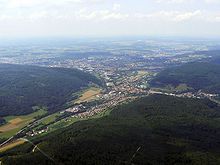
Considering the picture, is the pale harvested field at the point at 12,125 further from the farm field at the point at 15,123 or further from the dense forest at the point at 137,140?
the dense forest at the point at 137,140

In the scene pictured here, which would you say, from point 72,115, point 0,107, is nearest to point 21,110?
point 0,107

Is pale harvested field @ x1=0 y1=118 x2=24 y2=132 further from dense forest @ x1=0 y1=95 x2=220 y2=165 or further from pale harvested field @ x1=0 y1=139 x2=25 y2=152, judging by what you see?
dense forest @ x1=0 y1=95 x2=220 y2=165

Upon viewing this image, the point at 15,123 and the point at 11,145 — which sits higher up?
the point at 11,145

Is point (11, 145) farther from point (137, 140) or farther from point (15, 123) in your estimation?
point (137, 140)

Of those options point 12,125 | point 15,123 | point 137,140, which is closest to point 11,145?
point 12,125

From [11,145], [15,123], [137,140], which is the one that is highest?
[137,140]

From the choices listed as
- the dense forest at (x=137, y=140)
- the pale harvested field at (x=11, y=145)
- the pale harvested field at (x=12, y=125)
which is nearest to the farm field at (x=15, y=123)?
the pale harvested field at (x=12, y=125)

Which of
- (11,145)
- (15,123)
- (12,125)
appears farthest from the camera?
(15,123)

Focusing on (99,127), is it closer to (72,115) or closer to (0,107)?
(72,115)

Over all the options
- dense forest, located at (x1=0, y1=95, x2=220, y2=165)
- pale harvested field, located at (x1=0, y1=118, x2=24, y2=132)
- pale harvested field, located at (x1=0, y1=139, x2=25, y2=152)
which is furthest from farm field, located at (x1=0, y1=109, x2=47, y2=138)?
A: dense forest, located at (x1=0, y1=95, x2=220, y2=165)
